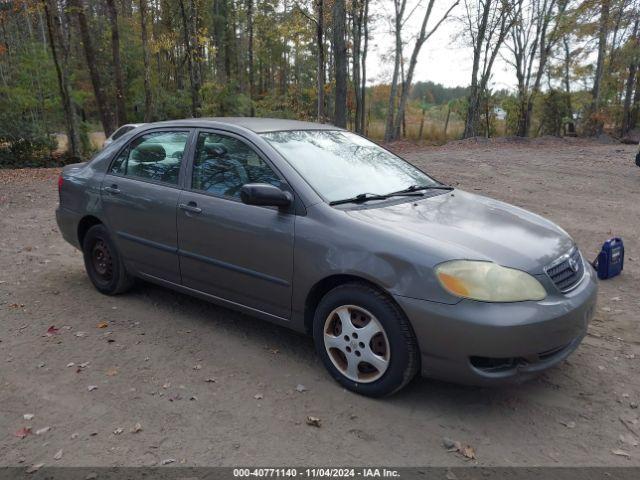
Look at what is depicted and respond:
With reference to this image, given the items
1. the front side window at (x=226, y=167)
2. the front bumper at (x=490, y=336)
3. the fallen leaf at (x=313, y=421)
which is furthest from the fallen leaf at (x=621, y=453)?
the front side window at (x=226, y=167)

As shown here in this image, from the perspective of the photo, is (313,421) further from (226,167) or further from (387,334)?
(226,167)

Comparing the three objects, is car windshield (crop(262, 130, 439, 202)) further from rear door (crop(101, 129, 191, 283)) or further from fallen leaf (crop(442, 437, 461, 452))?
fallen leaf (crop(442, 437, 461, 452))

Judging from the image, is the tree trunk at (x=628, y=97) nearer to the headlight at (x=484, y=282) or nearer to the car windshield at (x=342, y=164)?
the car windshield at (x=342, y=164)

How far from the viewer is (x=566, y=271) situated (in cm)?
329

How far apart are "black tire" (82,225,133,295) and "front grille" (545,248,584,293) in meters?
3.63

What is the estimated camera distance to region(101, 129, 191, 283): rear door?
168 inches

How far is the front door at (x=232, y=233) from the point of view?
11.8 feet

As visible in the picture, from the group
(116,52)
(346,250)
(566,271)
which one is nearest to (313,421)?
(346,250)

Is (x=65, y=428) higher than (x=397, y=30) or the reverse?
the reverse

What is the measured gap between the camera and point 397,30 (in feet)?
83.1

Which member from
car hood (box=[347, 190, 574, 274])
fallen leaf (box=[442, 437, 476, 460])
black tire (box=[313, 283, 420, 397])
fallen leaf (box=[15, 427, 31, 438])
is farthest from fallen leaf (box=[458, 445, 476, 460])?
fallen leaf (box=[15, 427, 31, 438])

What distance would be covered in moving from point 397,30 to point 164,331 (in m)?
24.2

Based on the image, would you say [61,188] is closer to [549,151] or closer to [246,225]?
[246,225]

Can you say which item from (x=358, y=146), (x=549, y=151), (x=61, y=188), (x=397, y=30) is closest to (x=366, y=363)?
(x=358, y=146)
